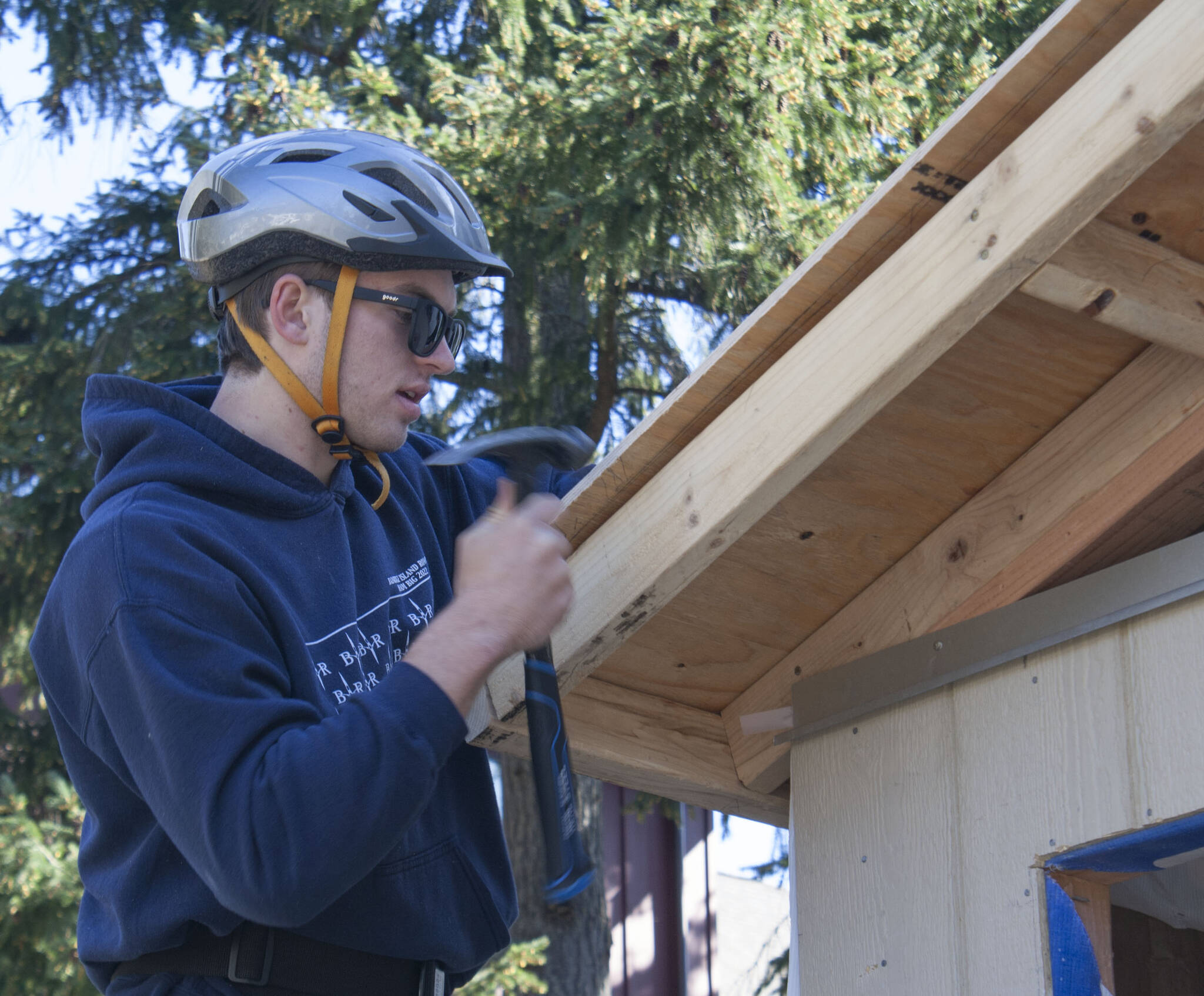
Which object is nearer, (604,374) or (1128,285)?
(1128,285)

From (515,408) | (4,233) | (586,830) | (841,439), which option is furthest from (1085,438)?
(4,233)

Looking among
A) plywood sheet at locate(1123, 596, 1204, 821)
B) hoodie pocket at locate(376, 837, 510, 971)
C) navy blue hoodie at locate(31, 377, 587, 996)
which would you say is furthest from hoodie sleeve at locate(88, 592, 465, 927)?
plywood sheet at locate(1123, 596, 1204, 821)

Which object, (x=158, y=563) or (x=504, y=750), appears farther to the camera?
(x=504, y=750)

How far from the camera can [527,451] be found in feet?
7.25

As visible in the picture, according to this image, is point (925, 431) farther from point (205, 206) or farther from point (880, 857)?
point (205, 206)

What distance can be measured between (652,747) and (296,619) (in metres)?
0.83

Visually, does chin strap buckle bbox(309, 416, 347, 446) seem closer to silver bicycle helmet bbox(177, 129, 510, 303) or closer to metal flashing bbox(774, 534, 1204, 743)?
silver bicycle helmet bbox(177, 129, 510, 303)

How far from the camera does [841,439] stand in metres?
1.91

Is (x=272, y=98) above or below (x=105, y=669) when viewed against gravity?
above

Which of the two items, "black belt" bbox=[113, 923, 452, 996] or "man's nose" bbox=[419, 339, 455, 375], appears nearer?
"black belt" bbox=[113, 923, 452, 996]

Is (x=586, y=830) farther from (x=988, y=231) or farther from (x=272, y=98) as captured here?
(x=988, y=231)

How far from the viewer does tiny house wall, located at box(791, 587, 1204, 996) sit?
6.39 ft

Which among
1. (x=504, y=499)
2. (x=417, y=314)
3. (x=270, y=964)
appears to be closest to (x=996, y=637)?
(x=504, y=499)

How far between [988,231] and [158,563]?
1.22m
